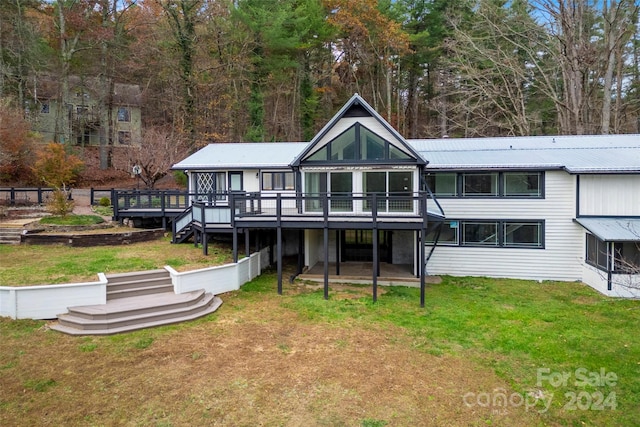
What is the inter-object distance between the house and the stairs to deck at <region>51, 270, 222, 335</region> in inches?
106

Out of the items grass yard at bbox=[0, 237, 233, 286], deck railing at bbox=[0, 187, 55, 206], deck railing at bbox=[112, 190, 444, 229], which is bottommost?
grass yard at bbox=[0, 237, 233, 286]

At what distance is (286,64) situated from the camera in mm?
27859

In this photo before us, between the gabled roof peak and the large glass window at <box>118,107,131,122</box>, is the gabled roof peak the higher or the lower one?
the lower one

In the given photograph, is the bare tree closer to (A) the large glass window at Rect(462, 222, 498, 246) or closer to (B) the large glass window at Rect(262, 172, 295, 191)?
(B) the large glass window at Rect(262, 172, 295, 191)

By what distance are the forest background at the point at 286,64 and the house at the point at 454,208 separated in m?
10.7

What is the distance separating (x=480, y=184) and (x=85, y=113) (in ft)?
111

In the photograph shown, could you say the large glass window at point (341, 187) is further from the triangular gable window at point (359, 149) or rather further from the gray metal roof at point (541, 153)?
the gray metal roof at point (541, 153)

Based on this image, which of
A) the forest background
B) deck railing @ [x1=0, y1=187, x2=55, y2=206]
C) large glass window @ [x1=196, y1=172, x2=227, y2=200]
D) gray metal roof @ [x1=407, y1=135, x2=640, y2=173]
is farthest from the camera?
the forest background

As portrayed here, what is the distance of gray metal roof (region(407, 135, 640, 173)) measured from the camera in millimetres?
13805

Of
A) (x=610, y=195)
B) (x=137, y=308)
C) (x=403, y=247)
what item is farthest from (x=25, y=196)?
(x=610, y=195)

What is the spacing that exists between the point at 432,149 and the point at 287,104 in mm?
17727

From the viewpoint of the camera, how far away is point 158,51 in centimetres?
2827

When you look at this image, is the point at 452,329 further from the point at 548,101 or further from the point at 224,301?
the point at 548,101

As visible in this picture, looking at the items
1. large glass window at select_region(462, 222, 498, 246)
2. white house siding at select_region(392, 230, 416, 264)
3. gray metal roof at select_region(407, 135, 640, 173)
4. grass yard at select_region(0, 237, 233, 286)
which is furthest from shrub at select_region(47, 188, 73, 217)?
large glass window at select_region(462, 222, 498, 246)
